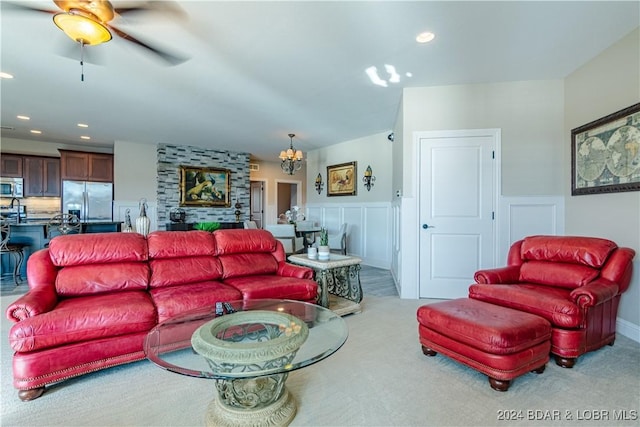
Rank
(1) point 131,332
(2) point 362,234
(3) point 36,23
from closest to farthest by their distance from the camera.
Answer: (1) point 131,332, (3) point 36,23, (2) point 362,234

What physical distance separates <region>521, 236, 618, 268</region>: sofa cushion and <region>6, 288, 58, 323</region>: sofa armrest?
403 centimetres

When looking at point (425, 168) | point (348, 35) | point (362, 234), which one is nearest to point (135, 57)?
point (348, 35)

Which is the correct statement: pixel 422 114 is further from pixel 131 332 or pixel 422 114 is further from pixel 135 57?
pixel 131 332

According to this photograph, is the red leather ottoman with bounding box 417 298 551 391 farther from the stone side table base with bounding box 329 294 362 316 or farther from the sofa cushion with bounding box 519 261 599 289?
the stone side table base with bounding box 329 294 362 316

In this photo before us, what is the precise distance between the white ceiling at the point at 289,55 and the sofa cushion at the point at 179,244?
177cm

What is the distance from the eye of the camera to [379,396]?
190 cm

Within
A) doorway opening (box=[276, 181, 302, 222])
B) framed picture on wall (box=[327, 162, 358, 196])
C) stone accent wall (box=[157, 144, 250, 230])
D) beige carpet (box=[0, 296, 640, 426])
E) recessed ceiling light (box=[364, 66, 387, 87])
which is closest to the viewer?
beige carpet (box=[0, 296, 640, 426])

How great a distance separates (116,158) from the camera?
7.13 m

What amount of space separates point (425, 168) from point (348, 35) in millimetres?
1961

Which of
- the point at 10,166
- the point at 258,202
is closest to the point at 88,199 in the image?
the point at 10,166

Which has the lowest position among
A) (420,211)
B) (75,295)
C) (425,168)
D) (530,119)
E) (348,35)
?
(75,295)

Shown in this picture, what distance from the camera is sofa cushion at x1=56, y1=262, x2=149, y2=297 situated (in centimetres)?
246

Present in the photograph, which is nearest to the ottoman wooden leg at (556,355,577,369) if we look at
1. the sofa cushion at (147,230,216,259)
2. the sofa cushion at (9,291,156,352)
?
the sofa cushion at (9,291,156,352)

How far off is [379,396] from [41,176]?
28.1 ft
